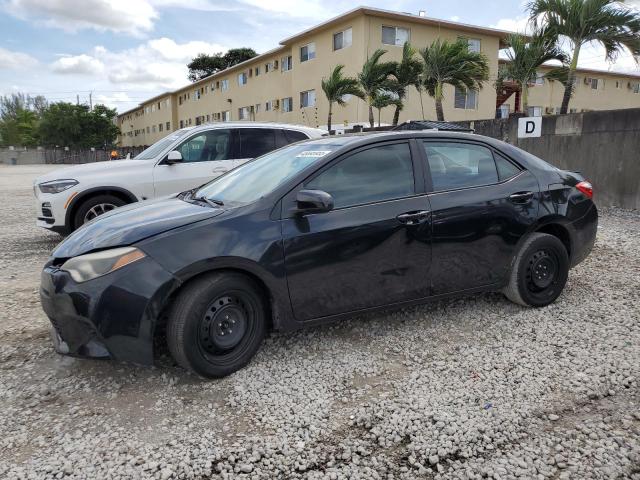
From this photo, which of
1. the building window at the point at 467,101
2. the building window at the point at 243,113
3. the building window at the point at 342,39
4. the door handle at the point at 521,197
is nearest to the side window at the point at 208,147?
the door handle at the point at 521,197

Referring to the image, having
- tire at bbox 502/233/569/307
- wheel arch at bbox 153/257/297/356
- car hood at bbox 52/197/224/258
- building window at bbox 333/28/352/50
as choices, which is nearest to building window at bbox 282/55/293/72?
building window at bbox 333/28/352/50

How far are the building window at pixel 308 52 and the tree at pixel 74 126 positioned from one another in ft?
144

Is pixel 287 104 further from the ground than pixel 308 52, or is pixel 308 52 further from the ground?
pixel 308 52

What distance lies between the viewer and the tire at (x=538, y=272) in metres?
4.25

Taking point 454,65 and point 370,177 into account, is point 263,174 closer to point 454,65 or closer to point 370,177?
point 370,177

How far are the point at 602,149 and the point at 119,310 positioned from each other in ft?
32.6

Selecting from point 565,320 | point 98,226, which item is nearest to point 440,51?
point 565,320

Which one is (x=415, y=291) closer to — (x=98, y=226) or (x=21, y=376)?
(x=98, y=226)

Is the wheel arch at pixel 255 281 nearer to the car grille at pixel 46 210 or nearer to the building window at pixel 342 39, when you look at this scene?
the car grille at pixel 46 210

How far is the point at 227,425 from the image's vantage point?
2805 mm

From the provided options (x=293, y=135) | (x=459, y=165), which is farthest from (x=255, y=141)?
(x=459, y=165)

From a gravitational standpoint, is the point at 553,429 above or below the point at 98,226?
below

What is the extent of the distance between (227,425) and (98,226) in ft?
5.56

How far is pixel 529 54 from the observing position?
561 inches
